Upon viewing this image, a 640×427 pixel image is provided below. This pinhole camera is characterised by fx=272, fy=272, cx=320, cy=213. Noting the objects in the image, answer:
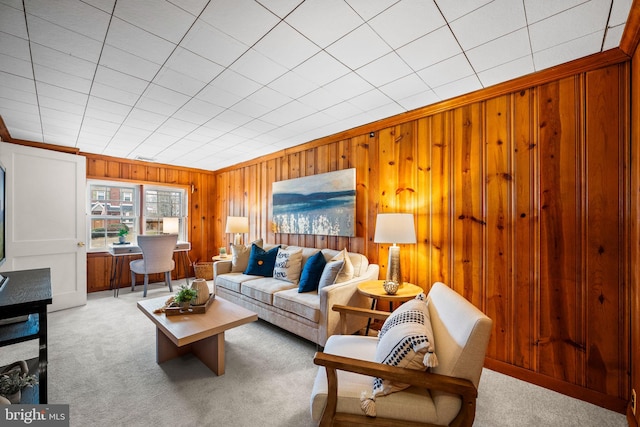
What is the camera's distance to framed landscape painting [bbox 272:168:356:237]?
342 cm

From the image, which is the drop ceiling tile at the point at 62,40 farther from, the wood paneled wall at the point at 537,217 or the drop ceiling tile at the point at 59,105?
the wood paneled wall at the point at 537,217

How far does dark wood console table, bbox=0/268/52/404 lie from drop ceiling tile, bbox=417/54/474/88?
2.99 m

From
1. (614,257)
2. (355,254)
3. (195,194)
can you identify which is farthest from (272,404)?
(195,194)

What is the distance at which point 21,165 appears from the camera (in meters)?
3.38

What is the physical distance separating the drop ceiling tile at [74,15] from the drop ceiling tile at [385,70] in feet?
5.49

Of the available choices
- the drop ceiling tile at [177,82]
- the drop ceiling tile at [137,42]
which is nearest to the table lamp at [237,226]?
the drop ceiling tile at [177,82]

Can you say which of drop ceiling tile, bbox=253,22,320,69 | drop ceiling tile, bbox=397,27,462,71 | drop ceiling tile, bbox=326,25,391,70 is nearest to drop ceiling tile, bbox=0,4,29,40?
drop ceiling tile, bbox=253,22,320,69

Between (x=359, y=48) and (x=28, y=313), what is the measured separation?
2599 millimetres

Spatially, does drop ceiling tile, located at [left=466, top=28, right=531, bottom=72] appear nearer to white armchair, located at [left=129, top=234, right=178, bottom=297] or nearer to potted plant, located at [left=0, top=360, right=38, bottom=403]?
potted plant, located at [left=0, top=360, right=38, bottom=403]

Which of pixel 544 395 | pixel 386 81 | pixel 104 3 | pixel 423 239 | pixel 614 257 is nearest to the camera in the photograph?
pixel 104 3

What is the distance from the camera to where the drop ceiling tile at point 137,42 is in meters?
1.64

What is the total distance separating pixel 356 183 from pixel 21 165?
13.7 feet

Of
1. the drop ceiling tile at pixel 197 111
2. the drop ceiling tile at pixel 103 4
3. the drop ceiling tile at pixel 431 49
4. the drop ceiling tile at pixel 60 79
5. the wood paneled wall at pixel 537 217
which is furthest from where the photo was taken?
the drop ceiling tile at pixel 197 111

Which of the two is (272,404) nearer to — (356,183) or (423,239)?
(423,239)
